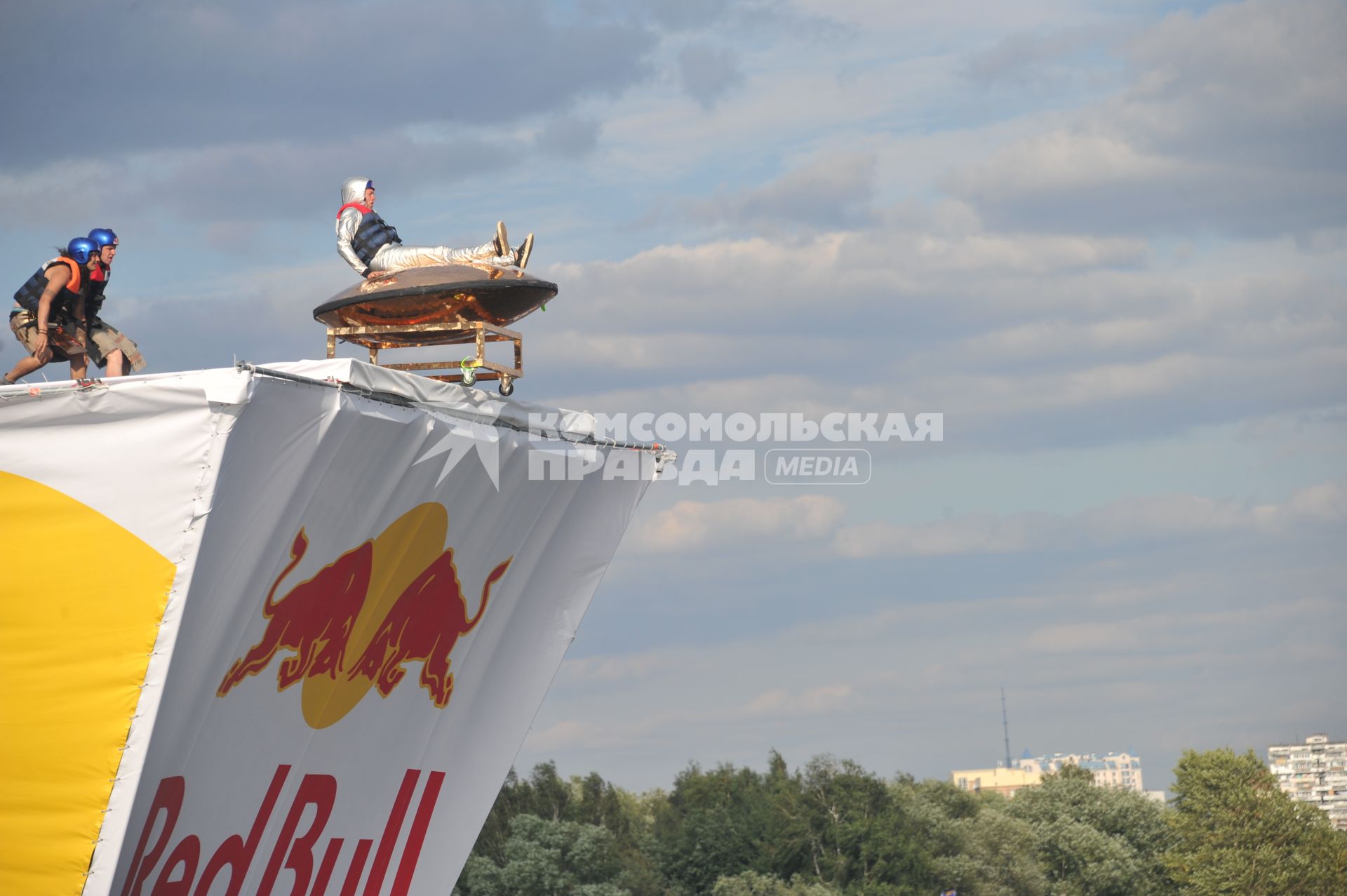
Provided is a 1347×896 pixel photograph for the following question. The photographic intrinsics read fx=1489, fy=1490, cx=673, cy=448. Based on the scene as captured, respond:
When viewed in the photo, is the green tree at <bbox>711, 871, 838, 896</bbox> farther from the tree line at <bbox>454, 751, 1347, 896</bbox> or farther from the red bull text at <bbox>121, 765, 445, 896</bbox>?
the red bull text at <bbox>121, 765, 445, 896</bbox>

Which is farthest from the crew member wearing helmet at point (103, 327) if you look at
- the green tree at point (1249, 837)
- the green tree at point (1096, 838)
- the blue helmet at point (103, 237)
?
the green tree at point (1096, 838)

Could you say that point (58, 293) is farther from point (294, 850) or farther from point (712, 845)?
point (712, 845)

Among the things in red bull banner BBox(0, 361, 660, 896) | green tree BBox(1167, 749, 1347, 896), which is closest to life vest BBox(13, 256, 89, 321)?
red bull banner BBox(0, 361, 660, 896)

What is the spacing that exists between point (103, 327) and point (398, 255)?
2725mm

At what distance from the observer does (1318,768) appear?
11988 centimetres

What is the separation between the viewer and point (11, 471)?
34.3 feet

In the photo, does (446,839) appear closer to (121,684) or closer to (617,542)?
(617,542)

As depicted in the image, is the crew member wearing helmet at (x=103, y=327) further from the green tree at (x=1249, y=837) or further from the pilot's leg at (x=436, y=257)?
the green tree at (x=1249, y=837)

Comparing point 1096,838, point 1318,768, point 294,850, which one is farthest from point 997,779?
point 294,850

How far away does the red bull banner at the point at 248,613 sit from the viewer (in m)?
9.92

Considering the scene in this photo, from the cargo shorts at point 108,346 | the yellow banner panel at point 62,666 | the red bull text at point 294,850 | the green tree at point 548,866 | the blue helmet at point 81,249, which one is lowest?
the green tree at point 548,866

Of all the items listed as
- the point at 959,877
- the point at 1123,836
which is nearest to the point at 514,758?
the point at 959,877

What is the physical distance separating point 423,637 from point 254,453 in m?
3.79

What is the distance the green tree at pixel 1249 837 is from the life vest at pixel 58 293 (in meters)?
53.9
